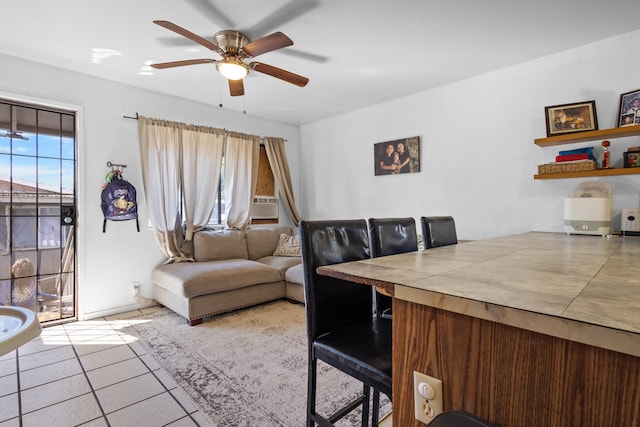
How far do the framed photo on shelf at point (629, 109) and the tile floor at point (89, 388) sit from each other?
2721 millimetres

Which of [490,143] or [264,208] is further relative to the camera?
[264,208]

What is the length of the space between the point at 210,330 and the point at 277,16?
2656 mm

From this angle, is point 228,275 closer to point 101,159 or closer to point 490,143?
point 101,159

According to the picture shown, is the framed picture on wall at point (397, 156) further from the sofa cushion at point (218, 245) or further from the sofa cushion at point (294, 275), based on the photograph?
the sofa cushion at point (218, 245)

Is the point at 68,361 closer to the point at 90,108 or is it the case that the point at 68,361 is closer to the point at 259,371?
the point at 259,371

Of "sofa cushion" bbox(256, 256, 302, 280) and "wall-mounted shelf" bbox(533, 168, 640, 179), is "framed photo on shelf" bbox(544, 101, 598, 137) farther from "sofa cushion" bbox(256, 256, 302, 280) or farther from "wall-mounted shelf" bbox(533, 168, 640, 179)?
"sofa cushion" bbox(256, 256, 302, 280)

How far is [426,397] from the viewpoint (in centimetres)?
76

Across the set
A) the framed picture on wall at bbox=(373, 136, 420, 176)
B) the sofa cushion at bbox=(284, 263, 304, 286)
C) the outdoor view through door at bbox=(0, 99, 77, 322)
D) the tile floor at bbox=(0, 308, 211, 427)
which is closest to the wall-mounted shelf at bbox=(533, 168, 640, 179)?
the framed picture on wall at bbox=(373, 136, 420, 176)

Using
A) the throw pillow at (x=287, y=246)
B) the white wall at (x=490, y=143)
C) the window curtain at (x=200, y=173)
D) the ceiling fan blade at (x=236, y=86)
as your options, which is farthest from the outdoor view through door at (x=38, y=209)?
the white wall at (x=490, y=143)

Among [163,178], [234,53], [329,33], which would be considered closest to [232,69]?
[234,53]

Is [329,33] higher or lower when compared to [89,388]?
higher

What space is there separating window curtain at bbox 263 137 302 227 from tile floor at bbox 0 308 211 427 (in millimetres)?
2807

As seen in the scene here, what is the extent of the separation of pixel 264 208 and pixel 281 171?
2.08ft

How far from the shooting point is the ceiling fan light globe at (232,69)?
2428 millimetres
